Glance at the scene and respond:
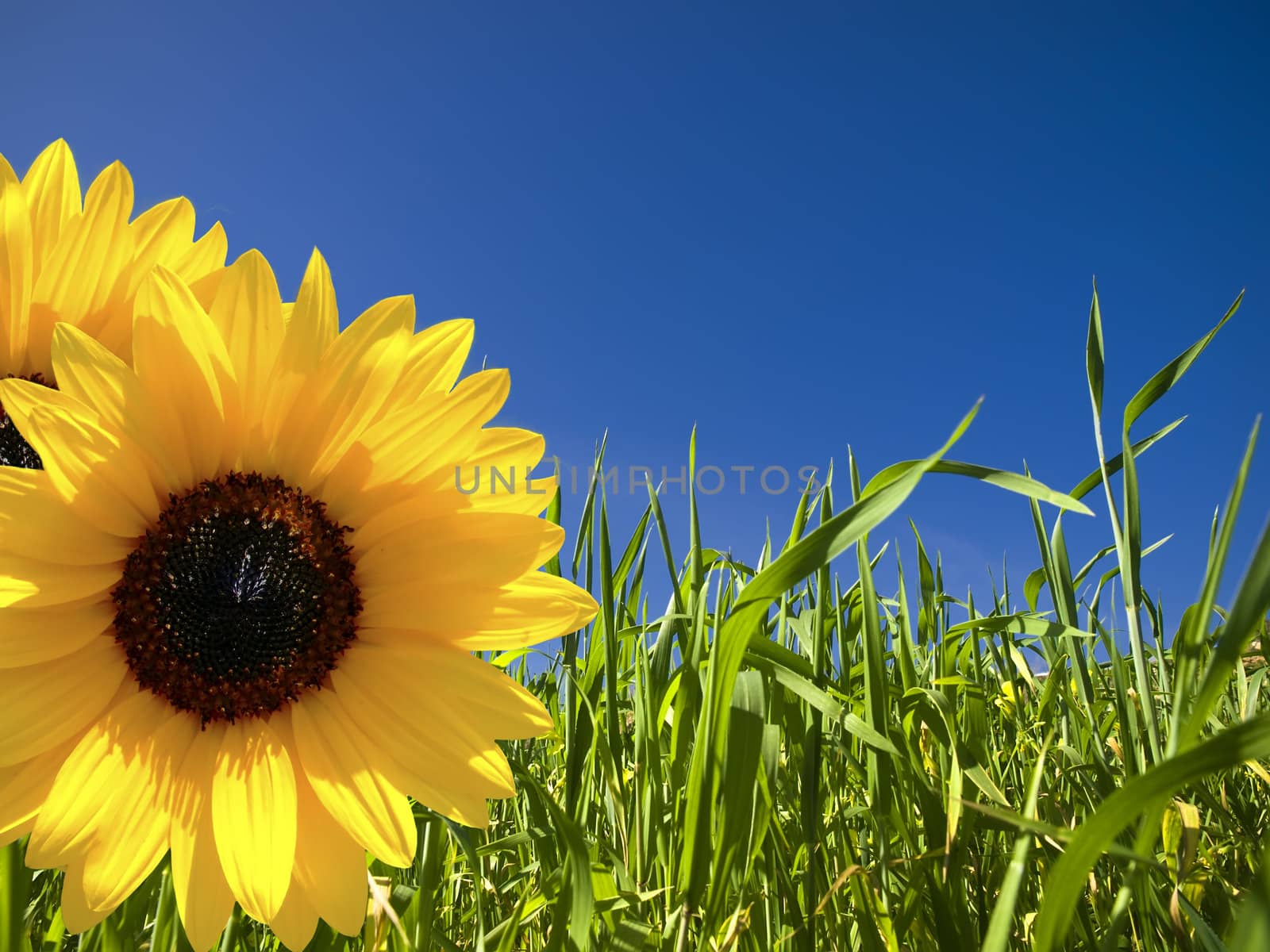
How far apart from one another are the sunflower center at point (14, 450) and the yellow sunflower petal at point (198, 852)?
1.53 ft

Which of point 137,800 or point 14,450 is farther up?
point 14,450

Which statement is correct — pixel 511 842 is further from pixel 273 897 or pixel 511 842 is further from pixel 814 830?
pixel 814 830

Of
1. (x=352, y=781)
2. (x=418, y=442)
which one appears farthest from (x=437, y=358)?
(x=352, y=781)

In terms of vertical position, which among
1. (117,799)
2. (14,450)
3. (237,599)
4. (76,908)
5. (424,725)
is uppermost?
(14,450)

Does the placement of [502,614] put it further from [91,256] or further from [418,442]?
[91,256]

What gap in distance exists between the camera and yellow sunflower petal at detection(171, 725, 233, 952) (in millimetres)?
854

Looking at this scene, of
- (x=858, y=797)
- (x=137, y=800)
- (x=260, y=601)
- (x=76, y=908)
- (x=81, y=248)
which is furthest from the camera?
(x=858, y=797)

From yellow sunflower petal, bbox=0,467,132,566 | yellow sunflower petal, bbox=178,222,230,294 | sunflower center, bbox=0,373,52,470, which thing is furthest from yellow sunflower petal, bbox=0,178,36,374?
yellow sunflower petal, bbox=0,467,132,566

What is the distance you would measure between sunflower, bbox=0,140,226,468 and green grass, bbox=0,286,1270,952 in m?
0.63

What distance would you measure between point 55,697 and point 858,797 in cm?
121

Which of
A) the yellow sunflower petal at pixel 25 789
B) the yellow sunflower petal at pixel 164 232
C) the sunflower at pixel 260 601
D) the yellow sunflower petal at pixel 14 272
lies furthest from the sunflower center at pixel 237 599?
the yellow sunflower petal at pixel 14 272

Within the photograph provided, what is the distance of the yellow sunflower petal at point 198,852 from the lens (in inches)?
33.6

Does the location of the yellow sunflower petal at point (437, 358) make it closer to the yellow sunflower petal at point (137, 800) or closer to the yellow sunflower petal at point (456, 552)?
the yellow sunflower petal at point (456, 552)

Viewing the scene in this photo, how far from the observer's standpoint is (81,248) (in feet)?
3.82
